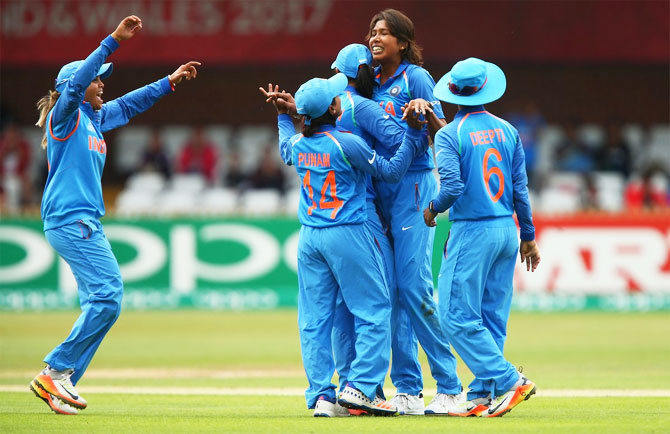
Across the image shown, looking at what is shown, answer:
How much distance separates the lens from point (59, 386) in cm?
795

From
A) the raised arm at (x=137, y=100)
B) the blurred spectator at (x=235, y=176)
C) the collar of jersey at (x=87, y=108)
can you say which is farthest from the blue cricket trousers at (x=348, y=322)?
the blurred spectator at (x=235, y=176)

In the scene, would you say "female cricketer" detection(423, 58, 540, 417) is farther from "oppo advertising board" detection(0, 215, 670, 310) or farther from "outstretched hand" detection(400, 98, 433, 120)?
"oppo advertising board" detection(0, 215, 670, 310)

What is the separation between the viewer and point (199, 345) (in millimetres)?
14602

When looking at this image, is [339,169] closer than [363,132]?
Yes

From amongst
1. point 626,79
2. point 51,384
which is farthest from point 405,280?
point 626,79

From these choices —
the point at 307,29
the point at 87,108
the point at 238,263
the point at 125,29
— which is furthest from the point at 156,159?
the point at 125,29

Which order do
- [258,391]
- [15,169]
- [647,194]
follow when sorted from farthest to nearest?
1. [15,169]
2. [647,194]
3. [258,391]

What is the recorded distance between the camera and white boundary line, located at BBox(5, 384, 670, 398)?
918cm

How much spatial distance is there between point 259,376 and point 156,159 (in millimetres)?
11483

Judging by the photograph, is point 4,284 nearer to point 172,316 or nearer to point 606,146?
point 172,316

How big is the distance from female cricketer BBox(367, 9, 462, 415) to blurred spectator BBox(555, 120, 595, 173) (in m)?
13.6

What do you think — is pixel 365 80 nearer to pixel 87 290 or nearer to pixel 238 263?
pixel 87 290

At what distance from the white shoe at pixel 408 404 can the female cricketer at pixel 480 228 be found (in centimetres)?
19

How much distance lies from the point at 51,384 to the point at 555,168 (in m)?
15.2
